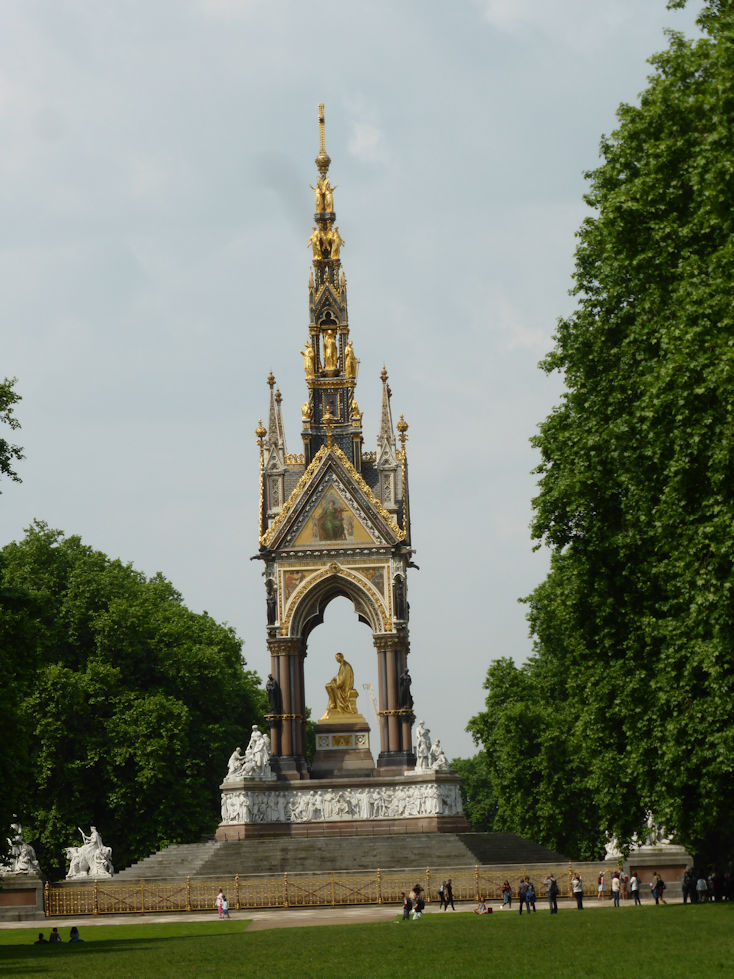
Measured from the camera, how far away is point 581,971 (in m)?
20.8

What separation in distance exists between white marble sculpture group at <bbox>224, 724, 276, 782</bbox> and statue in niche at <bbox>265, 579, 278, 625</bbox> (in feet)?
14.4

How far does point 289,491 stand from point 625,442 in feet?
91.3

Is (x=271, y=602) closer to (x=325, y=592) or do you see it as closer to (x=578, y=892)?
(x=325, y=592)

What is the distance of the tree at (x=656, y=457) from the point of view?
26.1m

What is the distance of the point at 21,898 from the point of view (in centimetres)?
4634

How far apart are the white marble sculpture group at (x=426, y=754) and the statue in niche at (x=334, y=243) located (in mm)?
18046

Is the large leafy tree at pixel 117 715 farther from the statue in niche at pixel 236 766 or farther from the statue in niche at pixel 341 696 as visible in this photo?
the statue in niche at pixel 341 696

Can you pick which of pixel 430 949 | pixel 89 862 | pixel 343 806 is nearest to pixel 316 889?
pixel 343 806

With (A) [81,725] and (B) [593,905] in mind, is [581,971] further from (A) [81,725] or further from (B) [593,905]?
(A) [81,725]

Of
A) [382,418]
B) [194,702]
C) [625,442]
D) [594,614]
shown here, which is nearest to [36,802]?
[194,702]

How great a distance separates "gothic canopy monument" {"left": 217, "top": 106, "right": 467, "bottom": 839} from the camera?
51.6 metres

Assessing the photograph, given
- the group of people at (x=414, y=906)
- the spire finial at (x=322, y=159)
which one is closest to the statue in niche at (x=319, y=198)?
the spire finial at (x=322, y=159)

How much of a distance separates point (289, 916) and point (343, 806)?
36.7ft

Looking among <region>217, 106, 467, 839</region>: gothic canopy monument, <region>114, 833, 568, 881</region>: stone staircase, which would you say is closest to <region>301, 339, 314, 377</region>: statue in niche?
<region>217, 106, 467, 839</region>: gothic canopy monument
